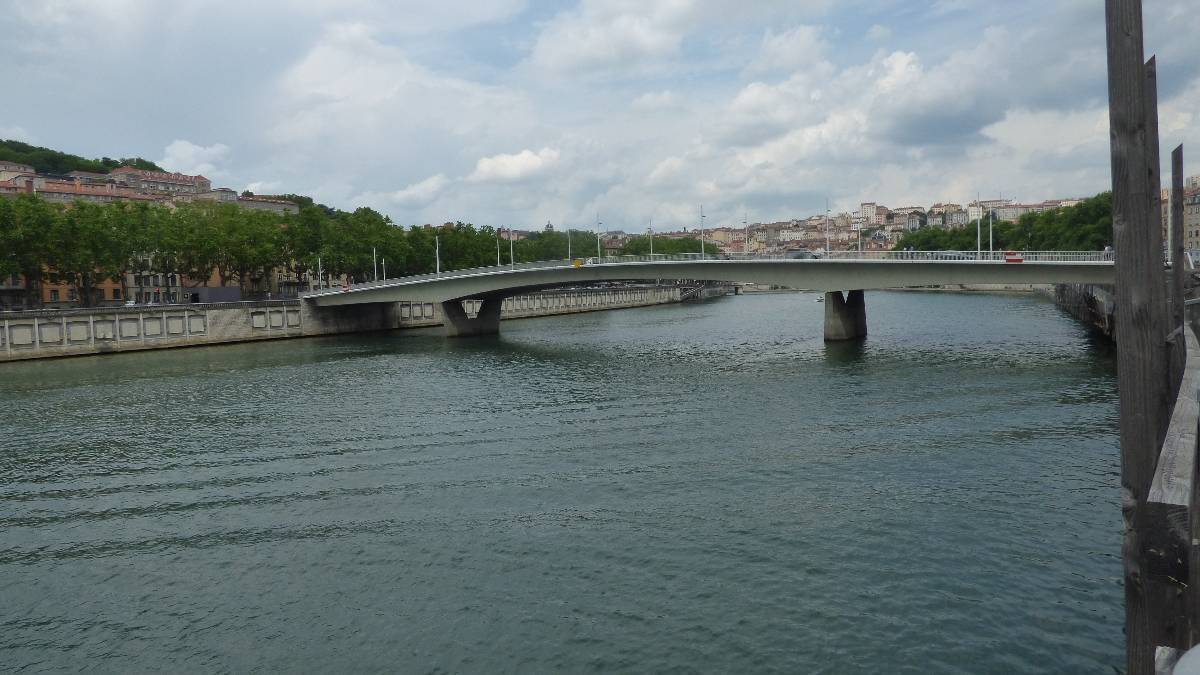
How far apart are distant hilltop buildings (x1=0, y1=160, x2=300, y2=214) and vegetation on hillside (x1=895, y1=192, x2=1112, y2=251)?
323ft

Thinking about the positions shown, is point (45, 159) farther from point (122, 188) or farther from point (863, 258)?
point (863, 258)

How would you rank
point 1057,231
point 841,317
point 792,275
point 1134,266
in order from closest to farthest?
point 1134,266 → point 792,275 → point 841,317 → point 1057,231

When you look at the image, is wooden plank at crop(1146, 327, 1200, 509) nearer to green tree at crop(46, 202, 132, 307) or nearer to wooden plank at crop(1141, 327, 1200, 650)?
wooden plank at crop(1141, 327, 1200, 650)

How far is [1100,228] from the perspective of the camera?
102 m

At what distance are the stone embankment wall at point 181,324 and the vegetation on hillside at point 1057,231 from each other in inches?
2963

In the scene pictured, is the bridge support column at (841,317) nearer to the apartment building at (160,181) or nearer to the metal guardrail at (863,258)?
the metal guardrail at (863,258)

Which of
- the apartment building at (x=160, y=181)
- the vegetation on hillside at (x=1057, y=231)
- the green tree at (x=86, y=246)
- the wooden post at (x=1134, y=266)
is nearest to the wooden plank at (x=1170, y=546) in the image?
the wooden post at (x=1134, y=266)

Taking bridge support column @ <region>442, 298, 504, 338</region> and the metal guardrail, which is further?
bridge support column @ <region>442, 298, 504, 338</region>

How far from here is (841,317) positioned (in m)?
53.5

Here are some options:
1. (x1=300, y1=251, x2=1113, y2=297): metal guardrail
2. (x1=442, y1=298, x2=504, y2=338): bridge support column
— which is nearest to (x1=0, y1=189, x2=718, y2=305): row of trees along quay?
(x1=442, y1=298, x2=504, y2=338): bridge support column

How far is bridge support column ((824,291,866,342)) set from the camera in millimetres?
53281

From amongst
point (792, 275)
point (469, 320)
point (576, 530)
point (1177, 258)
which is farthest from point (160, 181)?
point (1177, 258)

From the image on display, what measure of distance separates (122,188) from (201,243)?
228 feet

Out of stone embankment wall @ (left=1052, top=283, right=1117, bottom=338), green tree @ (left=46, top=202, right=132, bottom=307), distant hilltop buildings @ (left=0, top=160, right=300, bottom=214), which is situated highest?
distant hilltop buildings @ (left=0, top=160, right=300, bottom=214)
